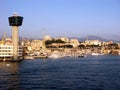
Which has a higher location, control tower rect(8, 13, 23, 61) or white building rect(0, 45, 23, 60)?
control tower rect(8, 13, 23, 61)

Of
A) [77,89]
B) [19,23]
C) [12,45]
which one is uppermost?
[19,23]

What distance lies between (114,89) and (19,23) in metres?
40.0

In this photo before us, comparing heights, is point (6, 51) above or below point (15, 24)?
below

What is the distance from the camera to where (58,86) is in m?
24.5

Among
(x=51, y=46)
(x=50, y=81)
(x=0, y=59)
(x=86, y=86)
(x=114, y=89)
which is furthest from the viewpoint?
(x=51, y=46)

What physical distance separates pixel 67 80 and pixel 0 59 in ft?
106

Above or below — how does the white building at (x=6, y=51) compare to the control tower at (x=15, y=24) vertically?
below

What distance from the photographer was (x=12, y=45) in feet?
194

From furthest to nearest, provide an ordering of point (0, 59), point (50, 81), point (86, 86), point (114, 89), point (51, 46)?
point (51, 46)
point (0, 59)
point (50, 81)
point (86, 86)
point (114, 89)

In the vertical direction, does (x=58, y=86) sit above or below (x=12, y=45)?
below

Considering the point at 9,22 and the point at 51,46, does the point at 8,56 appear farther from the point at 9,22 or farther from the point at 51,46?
the point at 51,46

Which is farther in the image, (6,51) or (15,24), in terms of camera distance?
(15,24)

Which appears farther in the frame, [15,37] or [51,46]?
[51,46]

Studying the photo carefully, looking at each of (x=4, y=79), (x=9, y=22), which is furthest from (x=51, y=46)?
(x=4, y=79)
